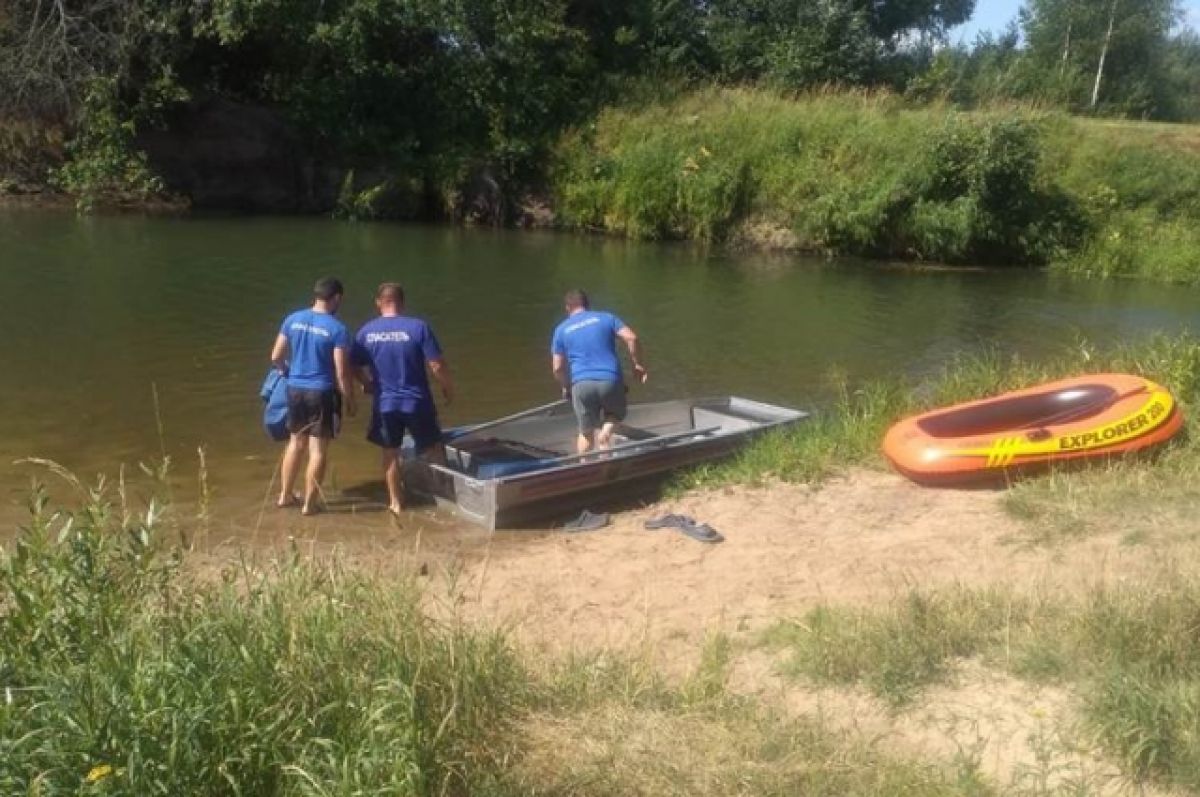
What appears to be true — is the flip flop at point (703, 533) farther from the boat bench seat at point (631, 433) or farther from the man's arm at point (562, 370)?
the man's arm at point (562, 370)

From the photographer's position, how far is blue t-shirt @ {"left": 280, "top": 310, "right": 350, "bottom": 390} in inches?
347

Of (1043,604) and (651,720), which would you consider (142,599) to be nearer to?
(651,720)

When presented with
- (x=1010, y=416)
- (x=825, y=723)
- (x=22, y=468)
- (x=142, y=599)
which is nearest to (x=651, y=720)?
(x=825, y=723)

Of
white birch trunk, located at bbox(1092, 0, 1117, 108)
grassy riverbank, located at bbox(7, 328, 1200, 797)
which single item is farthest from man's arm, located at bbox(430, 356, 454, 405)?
white birch trunk, located at bbox(1092, 0, 1117, 108)

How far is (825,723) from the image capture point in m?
4.92

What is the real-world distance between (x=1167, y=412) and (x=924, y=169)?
17.4m

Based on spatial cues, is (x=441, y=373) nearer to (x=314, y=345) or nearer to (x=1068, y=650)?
(x=314, y=345)

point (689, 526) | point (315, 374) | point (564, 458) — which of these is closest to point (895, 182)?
point (564, 458)

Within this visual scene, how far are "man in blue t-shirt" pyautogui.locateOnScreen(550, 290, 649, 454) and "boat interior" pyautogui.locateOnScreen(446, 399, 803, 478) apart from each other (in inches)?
9.0

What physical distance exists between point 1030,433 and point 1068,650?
3.93m

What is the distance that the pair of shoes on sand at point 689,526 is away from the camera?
325 inches

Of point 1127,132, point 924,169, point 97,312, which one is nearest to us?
point 97,312

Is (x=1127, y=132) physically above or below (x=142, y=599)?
above

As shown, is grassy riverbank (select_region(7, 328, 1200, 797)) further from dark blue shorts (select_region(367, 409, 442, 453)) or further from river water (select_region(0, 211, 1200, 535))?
river water (select_region(0, 211, 1200, 535))
